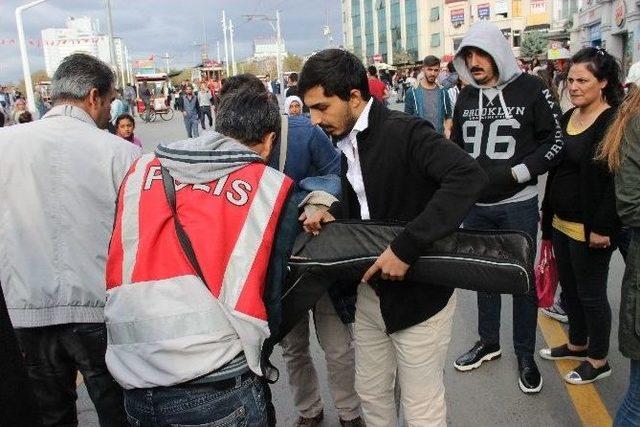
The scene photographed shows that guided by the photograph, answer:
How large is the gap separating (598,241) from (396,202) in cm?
133

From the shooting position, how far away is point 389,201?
84.0 inches

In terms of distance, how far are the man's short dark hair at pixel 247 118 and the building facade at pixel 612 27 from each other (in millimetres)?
17673

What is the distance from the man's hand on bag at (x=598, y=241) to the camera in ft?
9.33

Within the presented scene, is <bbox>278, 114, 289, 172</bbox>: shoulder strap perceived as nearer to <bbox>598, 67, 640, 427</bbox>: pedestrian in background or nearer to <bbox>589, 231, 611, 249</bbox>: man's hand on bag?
<bbox>598, 67, 640, 427</bbox>: pedestrian in background

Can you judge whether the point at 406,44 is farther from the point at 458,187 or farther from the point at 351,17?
the point at 458,187

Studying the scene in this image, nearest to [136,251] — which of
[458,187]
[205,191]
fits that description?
[205,191]

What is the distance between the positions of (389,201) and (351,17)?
117 meters

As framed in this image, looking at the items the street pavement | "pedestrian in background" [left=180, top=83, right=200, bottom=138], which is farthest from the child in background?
"pedestrian in background" [left=180, top=83, right=200, bottom=138]

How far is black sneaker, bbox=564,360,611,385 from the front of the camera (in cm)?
331

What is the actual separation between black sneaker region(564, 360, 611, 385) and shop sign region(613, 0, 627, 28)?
26.9 meters

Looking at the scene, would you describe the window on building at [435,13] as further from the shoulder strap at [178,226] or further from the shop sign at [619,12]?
the shoulder strap at [178,226]

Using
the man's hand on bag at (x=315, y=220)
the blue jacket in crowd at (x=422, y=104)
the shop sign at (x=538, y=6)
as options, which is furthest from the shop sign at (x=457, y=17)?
the man's hand on bag at (x=315, y=220)

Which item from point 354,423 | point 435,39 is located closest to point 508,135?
point 354,423

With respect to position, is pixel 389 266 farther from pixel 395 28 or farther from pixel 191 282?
pixel 395 28
